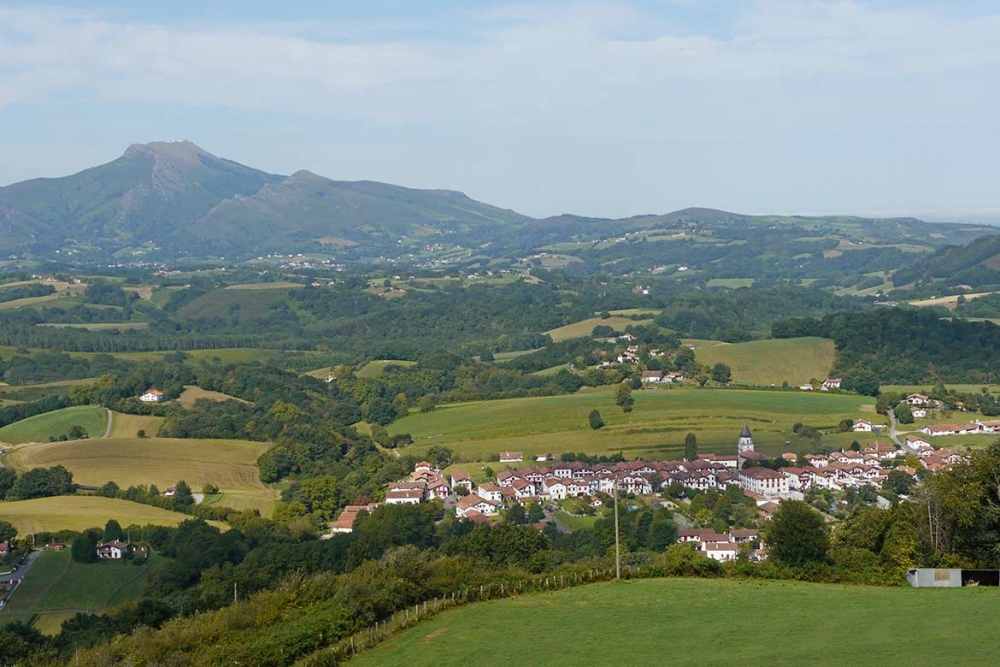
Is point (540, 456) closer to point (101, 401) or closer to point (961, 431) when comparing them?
point (961, 431)

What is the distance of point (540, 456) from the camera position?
58.3m

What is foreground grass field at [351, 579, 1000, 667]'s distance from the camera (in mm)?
17016

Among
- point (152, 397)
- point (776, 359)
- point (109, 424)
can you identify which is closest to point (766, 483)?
point (776, 359)

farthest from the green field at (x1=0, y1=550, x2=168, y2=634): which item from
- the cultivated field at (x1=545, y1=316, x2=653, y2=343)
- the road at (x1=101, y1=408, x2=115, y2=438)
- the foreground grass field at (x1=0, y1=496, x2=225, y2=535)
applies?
the cultivated field at (x1=545, y1=316, x2=653, y2=343)

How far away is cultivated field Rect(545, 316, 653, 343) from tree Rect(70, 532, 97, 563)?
2735 inches

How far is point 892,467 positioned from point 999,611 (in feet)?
111

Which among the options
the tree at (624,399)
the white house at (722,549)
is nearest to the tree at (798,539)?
the white house at (722,549)

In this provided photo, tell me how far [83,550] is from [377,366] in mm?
52223

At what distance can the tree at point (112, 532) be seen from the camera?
4156cm

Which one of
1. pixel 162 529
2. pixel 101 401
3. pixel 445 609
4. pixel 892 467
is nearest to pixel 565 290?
pixel 101 401

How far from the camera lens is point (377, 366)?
9081cm

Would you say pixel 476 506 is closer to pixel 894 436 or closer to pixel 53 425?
pixel 894 436

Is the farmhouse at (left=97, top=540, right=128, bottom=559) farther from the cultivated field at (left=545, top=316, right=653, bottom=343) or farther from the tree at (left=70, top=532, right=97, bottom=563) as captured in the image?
the cultivated field at (left=545, top=316, right=653, bottom=343)

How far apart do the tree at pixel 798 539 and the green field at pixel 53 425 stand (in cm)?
4608
